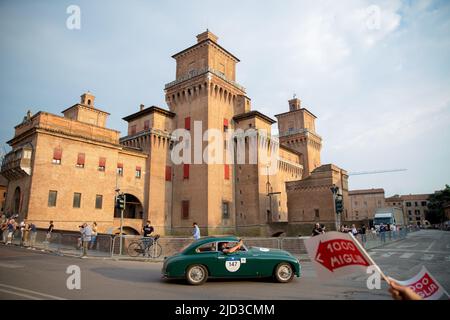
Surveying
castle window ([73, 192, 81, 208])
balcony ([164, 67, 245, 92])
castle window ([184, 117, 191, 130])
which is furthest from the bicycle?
balcony ([164, 67, 245, 92])

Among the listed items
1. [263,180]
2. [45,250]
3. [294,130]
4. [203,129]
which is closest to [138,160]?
[203,129]

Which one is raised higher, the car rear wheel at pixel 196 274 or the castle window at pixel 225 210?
the castle window at pixel 225 210

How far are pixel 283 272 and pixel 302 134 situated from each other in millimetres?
51025

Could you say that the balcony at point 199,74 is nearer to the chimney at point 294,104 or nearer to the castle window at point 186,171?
the castle window at point 186,171

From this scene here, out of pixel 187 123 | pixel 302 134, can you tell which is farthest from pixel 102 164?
pixel 302 134

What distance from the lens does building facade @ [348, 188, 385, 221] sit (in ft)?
290

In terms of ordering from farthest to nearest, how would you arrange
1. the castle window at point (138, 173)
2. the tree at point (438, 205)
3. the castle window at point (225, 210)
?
1. the tree at point (438, 205)
2. the castle window at point (225, 210)
3. the castle window at point (138, 173)

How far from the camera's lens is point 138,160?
38.0 meters

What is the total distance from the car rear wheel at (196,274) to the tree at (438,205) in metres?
96.7

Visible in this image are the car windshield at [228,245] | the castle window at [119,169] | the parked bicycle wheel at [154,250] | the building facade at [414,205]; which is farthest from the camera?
the building facade at [414,205]

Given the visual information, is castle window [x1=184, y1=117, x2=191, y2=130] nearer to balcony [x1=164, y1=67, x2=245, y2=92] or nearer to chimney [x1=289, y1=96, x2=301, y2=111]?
balcony [x1=164, y1=67, x2=245, y2=92]

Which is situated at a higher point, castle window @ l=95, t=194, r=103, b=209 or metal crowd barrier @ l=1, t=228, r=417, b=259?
castle window @ l=95, t=194, r=103, b=209

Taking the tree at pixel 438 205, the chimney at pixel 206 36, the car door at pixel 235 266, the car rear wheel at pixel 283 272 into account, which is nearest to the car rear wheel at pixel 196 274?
the car door at pixel 235 266

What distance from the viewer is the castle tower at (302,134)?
188 feet
